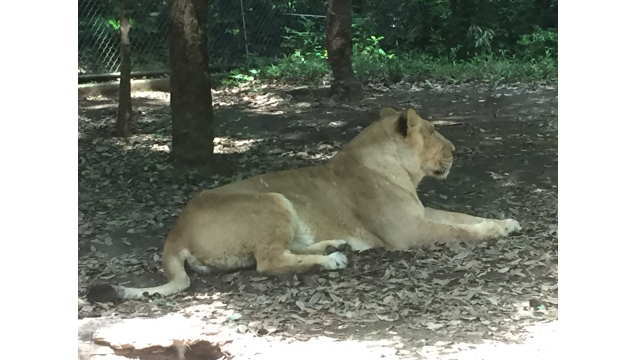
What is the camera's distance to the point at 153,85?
1360 cm

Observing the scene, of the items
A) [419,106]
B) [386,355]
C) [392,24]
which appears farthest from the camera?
[392,24]

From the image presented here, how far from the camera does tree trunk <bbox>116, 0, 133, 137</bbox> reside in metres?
9.99

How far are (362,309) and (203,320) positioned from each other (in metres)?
0.89

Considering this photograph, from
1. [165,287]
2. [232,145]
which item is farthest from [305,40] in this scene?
[165,287]

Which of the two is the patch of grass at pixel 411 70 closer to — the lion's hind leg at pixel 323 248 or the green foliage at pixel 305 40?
the green foliage at pixel 305 40

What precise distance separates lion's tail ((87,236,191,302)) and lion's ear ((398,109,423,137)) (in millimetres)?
1745

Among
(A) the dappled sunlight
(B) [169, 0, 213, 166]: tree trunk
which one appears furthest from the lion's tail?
(A) the dappled sunlight

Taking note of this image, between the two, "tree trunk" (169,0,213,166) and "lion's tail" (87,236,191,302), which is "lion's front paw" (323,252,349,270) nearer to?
"lion's tail" (87,236,191,302)

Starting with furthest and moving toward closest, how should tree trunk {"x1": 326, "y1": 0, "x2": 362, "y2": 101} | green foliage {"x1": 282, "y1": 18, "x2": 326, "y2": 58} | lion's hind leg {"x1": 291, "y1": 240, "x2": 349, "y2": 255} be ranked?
green foliage {"x1": 282, "y1": 18, "x2": 326, "y2": 58} < tree trunk {"x1": 326, "y1": 0, "x2": 362, "y2": 101} < lion's hind leg {"x1": 291, "y1": 240, "x2": 349, "y2": 255}

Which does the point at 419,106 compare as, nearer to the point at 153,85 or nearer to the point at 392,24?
the point at 153,85

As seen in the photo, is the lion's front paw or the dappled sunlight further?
the dappled sunlight

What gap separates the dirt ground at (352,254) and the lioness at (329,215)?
0.13 metres

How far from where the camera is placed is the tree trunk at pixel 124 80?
9992 mm
